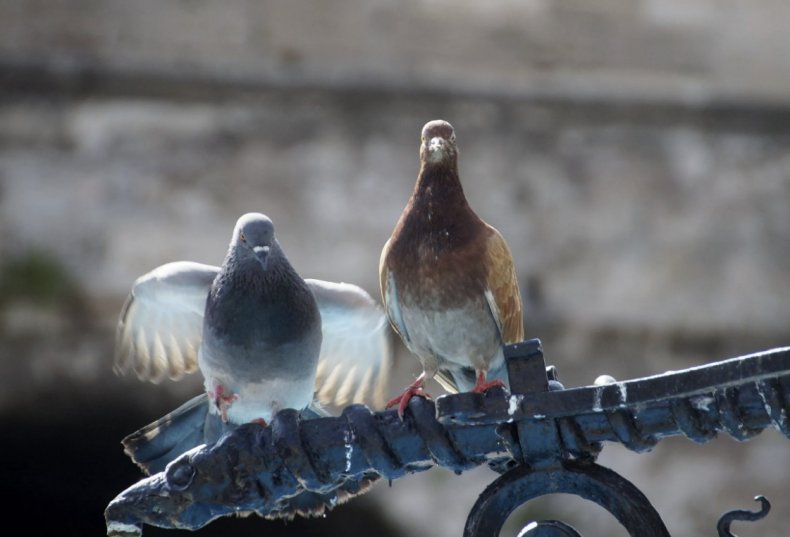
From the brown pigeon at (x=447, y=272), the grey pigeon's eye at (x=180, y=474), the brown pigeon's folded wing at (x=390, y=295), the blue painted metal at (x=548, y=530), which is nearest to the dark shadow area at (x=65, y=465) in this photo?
the brown pigeon's folded wing at (x=390, y=295)

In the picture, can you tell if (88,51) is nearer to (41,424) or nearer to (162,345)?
(41,424)

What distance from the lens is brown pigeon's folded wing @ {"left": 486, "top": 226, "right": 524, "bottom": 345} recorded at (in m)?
3.26

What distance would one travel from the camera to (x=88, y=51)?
25.6 ft

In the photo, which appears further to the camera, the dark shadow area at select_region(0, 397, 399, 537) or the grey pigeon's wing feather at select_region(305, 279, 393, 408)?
the dark shadow area at select_region(0, 397, 399, 537)

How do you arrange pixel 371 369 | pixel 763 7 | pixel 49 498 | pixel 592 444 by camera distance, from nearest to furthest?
pixel 592 444 < pixel 371 369 < pixel 49 498 < pixel 763 7

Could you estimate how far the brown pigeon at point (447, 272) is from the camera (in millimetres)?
3209

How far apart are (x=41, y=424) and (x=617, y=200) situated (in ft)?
10.9

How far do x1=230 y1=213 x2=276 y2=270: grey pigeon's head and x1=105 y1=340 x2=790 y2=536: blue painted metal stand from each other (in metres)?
0.99

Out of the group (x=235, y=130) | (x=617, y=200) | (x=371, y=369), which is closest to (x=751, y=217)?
(x=617, y=200)

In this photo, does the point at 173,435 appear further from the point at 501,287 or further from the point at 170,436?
the point at 501,287

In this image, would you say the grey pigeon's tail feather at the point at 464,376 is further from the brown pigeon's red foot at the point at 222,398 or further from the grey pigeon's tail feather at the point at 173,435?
the brown pigeon's red foot at the point at 222,398

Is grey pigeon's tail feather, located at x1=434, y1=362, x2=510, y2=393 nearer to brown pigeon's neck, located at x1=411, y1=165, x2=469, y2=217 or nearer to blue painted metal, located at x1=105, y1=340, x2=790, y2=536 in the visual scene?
brown pigeon's neck, located at x1=411, y1=165, x2=469, y2=217

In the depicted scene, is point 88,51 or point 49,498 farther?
point 88,51

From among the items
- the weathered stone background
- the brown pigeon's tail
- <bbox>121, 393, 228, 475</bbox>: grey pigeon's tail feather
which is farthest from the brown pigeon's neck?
the weathered stone background
